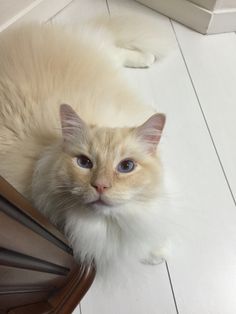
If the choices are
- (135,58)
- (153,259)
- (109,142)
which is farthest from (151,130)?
(135,58)

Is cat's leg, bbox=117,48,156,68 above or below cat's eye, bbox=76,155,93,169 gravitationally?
below

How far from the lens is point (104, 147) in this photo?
0.73 meters

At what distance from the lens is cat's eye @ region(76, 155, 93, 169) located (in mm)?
734

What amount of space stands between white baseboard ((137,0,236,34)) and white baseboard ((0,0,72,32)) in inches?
14.5

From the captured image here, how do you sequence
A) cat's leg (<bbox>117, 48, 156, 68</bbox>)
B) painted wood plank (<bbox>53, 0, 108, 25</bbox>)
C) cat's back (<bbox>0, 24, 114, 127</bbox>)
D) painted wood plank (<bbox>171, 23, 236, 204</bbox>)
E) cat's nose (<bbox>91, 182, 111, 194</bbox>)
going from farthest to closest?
1. painted wood plank (<bbox>53, 0, 108, 25</bbox>)
2. cat's leg (<bbox>117, 48, 156, 68</bbox>)
3. painted wood plank (<bbox>171, 23, 236, 204</bbox>)
4. cat's back (<bbox>0, 24, 114, 127</bbox>)
5. cat's nose (<bbox>91, 182, 111, 194</bbox>)

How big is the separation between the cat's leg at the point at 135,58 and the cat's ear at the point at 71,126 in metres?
0.70

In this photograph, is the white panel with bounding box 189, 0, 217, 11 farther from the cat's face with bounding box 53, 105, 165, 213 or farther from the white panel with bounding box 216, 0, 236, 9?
the cat's face with bounding box 53, 105, 165, 213

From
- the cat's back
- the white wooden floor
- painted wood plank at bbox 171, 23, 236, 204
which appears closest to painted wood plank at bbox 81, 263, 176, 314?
the white wooden floor

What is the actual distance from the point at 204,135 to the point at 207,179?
162 millimetres

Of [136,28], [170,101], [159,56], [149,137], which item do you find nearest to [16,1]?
[136,28]

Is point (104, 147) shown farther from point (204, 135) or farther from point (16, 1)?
point (16, 1)

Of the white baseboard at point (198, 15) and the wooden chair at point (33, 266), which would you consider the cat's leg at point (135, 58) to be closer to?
the white baseboard at point (198, 15)

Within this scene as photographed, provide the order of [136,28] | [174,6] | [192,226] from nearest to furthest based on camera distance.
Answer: [192,226] < [136,28] < [174,6]

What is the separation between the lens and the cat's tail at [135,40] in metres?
1.33
